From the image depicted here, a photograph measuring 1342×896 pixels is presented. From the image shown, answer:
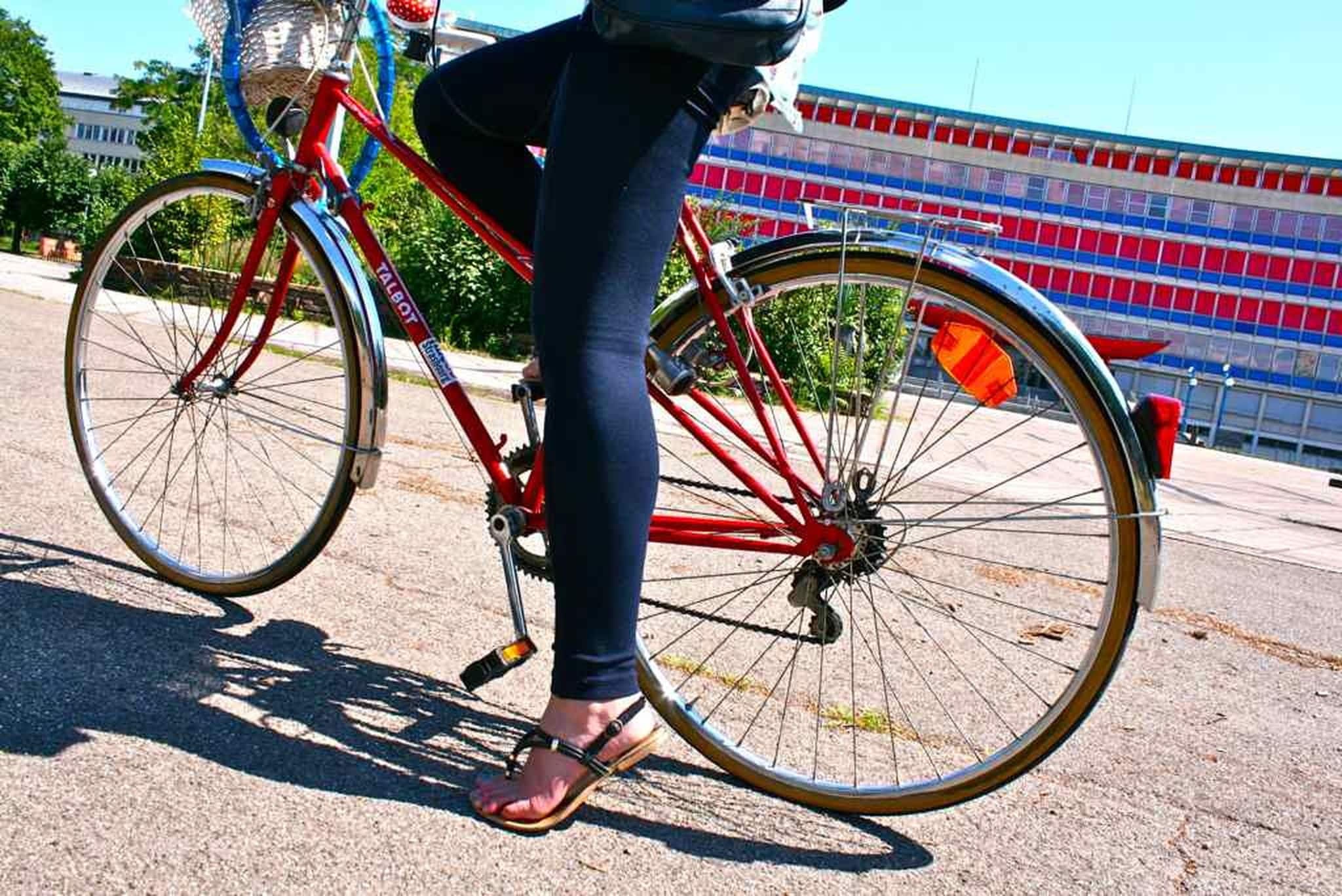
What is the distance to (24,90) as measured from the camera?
69875 mm

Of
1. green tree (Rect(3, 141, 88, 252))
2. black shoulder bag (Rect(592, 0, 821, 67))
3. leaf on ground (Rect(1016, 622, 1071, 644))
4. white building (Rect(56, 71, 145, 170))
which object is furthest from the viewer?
white building (Rect(56, 71, 145, 170))

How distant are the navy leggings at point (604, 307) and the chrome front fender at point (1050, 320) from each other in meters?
0.34

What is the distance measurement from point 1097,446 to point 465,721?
1.16m

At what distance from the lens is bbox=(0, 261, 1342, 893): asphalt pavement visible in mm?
1733

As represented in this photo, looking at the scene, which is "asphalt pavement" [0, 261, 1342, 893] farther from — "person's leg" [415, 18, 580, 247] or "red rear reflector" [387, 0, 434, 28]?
"red rear reflector" [387, 0, 434, 28]

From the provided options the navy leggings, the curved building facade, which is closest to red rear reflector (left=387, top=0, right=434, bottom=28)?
the navy leggings

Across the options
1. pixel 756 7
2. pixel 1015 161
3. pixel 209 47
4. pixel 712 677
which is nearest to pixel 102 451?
pixel 209 47

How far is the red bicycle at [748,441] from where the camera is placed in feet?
6.72

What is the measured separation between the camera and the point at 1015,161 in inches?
3292

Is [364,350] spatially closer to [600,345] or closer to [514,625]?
[514,625]

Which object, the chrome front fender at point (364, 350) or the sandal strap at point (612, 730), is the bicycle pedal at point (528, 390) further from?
the sandal strap at point (612, 730)

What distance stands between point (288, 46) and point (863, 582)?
60.4 inches

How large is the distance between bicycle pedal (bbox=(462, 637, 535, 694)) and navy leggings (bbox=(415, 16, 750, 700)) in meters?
0.23

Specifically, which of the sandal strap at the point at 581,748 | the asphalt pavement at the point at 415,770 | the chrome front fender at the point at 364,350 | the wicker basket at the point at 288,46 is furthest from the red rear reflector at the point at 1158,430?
the wicker basket at the point at 288,46
